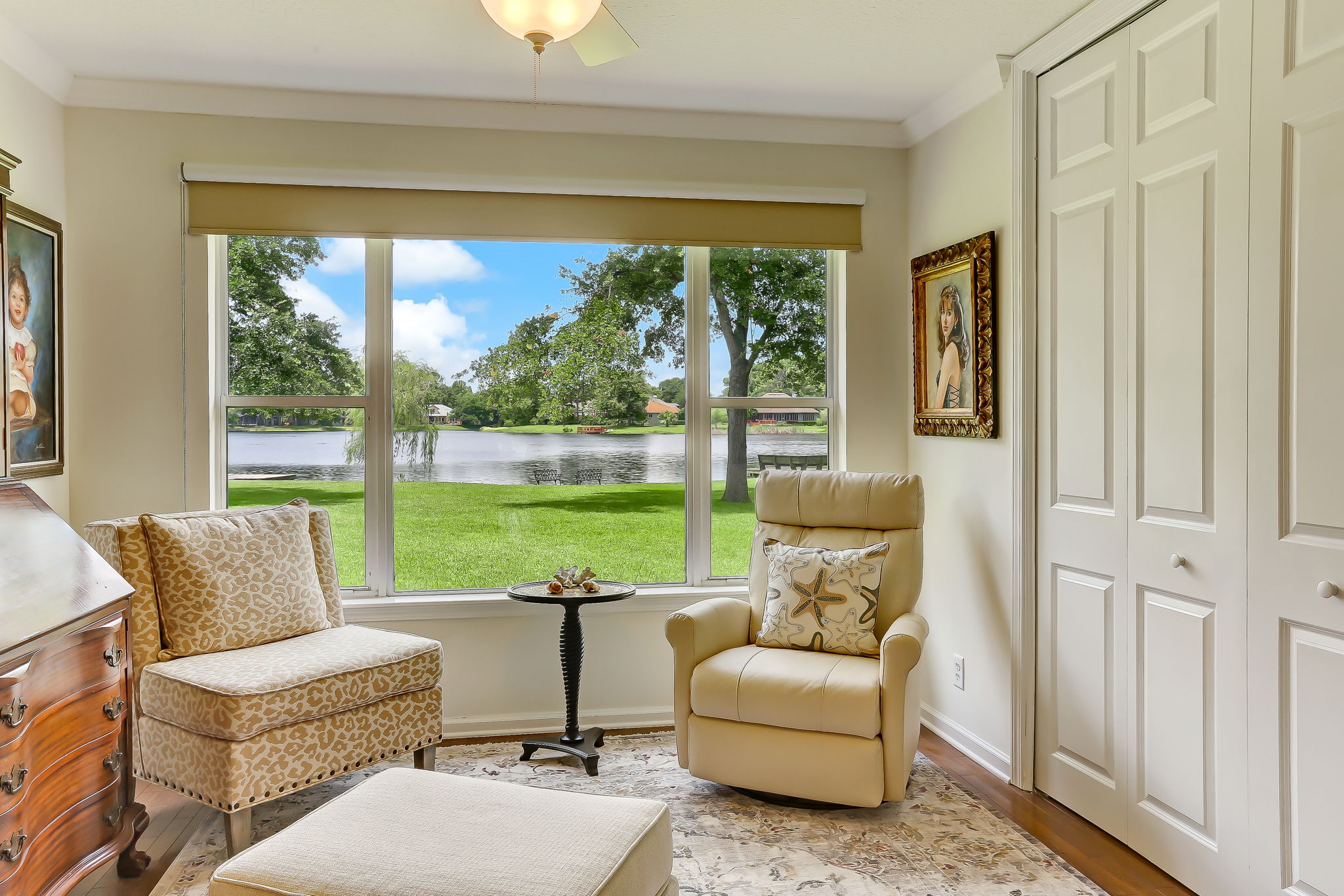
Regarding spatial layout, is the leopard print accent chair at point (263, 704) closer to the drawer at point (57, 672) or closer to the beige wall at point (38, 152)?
the drawer at point (57, 672)

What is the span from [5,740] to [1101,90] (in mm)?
3221

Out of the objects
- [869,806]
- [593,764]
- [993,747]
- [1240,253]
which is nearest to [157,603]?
[593,764]

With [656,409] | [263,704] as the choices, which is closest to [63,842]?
[263,704]

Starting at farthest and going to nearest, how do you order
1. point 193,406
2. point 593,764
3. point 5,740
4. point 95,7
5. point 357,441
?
point 357,441 → point 193,406 → point 593,764 → point 95,7 → point 5,740

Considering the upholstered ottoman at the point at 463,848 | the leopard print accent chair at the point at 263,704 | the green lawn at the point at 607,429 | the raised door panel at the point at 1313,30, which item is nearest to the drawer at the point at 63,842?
the leopard print accent chair at the point at 263,704

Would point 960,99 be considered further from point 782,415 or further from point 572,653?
point 572,653

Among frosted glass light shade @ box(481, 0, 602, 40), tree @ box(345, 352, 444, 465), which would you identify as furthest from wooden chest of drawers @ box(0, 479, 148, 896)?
frosted glass light shade @ box(481, 0, 602, 40)

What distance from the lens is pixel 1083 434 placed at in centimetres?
263

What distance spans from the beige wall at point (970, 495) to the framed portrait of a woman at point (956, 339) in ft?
0.14

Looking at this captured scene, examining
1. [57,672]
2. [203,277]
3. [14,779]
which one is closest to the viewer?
[14,779]

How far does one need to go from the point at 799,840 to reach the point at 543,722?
131 centimetres

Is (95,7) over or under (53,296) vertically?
over

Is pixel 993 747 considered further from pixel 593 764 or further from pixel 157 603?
pixel 157 603

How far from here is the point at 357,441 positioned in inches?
135
